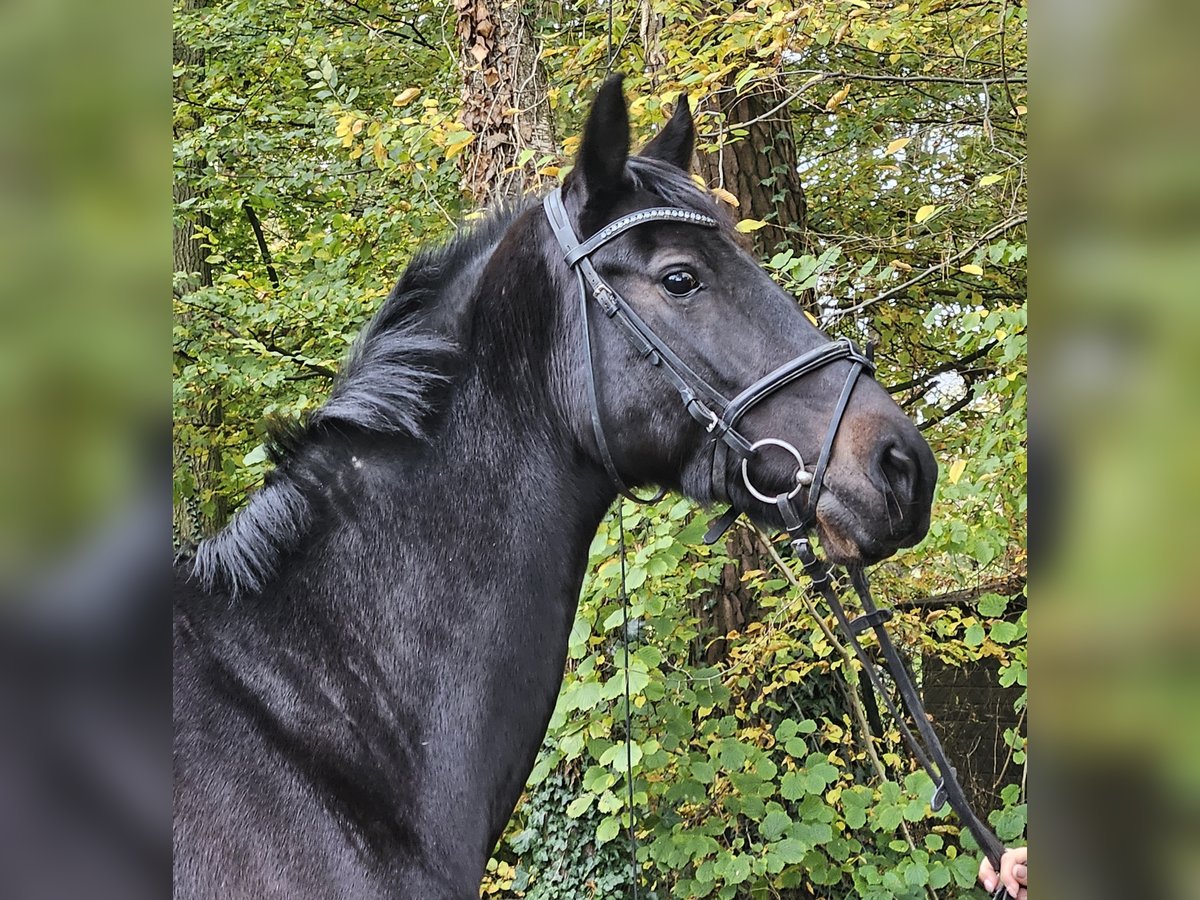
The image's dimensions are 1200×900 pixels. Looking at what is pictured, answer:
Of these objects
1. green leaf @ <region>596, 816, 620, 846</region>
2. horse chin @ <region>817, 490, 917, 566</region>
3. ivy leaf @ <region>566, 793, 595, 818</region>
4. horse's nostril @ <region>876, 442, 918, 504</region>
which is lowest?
green leaf @ <region>596, 816, 620, 846</region>

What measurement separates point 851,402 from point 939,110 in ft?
15.9

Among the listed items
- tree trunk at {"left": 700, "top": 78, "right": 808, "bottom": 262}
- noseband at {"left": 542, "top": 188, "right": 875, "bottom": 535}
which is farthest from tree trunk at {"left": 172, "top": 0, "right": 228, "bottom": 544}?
noseband at {"left": 542, "top": 188, "right": 875, "bottom": 535}

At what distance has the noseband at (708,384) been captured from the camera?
2.09 metres

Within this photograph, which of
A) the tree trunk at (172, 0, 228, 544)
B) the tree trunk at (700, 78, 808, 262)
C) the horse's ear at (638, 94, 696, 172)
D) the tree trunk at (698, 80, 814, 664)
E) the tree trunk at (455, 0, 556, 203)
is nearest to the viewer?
the horse's ear at (638, 94, 696, 172)

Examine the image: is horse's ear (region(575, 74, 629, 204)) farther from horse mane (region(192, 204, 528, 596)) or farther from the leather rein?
horse mane (region(192, 204, 528, 596))

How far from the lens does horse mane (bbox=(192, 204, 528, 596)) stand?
2002 mm

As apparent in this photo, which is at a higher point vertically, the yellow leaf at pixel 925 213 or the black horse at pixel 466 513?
the black horse at pixel 466 513

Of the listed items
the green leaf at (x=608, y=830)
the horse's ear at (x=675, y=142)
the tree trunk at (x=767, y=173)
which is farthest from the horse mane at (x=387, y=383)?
the tree trunk at (x=767, y=173)

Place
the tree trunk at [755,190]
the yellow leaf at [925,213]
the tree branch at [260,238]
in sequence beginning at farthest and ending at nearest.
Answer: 1. the tree branch at [260,238]
2. the tree trunk at [755,190]
3. the yellow leaf at [925,213]

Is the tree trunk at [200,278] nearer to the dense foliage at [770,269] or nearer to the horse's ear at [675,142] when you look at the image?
the dense foliage at [770,269]

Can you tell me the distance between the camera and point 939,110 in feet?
20.3

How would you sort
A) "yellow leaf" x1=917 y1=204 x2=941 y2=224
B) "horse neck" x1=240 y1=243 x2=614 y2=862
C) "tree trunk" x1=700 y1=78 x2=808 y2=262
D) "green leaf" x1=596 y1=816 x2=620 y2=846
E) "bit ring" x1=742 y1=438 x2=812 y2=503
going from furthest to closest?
"tree trunk" x1=700 y1=78 x2=808 y2=262 < "green leaf" x1=596 y1=816 x2=620 y2=846 < "yellow leaf" x1=917 y1=204 x2=941 y2=224 < "bit ring" x1=742 y1=438 x2=812 y2=503 < "horse neck" x1=240 y1=243 x2=614 y2=862
